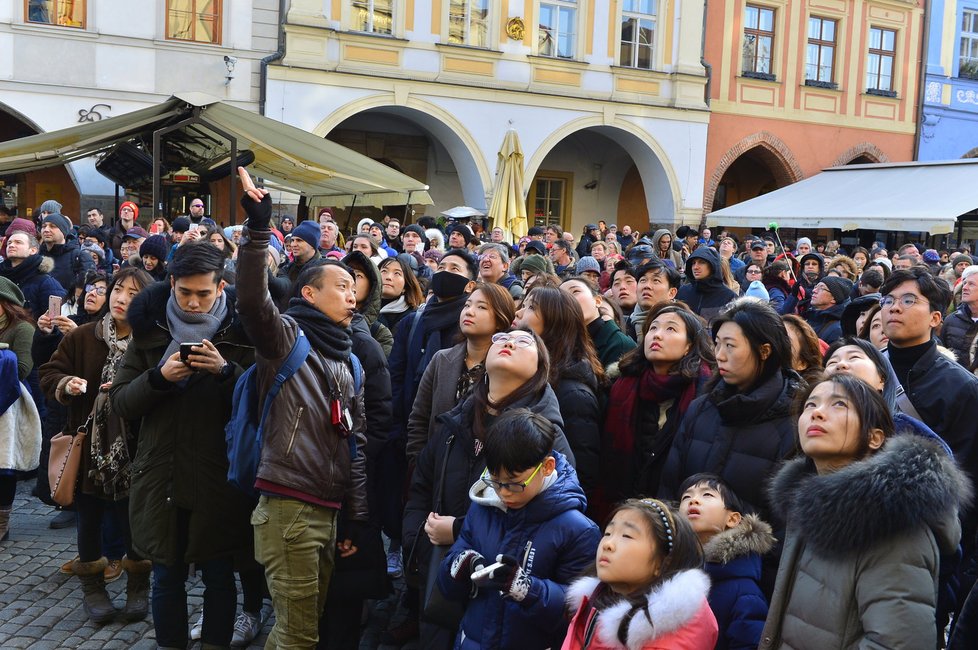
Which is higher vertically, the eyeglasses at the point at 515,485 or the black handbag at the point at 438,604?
the eyeglasses at the point at 515,485

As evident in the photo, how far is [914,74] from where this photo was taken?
23.9 meters

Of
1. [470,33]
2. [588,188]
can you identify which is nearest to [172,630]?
[470,33]

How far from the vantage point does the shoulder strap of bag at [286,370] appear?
11.2ft

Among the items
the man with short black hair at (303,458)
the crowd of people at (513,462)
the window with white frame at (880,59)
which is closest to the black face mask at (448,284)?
the crowd of people at (513,462)

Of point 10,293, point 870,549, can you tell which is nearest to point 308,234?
point 10,293

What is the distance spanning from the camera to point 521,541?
9.78 ft

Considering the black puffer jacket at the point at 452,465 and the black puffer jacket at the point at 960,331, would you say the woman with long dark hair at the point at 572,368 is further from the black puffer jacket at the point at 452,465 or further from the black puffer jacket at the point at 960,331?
the black puffer jacket at the point at 960,331

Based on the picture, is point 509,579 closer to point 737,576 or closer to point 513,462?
point 513,462

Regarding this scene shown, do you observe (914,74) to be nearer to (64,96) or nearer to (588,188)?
(588,188)

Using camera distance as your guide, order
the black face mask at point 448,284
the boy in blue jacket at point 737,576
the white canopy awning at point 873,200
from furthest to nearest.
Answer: the white canopy awning at point 873,200 → the black face mask at point 448,284 → the boy in blue jacket at point 737,576

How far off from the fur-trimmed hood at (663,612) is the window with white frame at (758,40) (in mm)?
21109

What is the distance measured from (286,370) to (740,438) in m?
1.66

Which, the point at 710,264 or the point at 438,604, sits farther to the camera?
the point at 710,264

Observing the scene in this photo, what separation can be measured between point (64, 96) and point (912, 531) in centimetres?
1600
